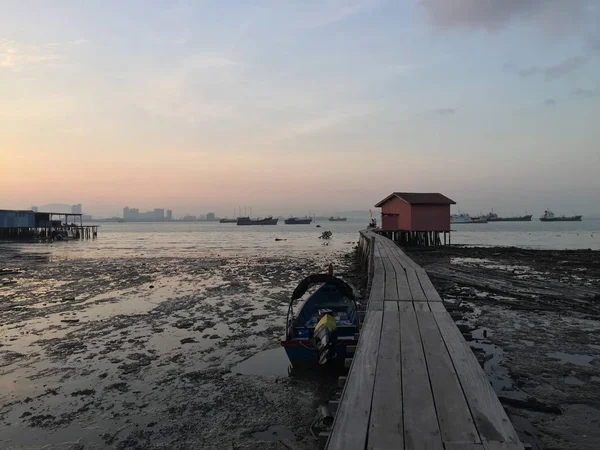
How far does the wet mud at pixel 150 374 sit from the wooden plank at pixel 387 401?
1.55 m

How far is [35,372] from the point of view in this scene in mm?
8312

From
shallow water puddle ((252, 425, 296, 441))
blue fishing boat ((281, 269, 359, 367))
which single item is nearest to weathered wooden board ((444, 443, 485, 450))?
shallow water puddle ((252, 425, 296, 441))

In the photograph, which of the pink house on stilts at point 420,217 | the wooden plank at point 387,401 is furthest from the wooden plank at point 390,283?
the pink house on stilts at point 420,217

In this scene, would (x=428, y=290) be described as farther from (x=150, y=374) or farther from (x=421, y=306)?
(x=150, y=374)

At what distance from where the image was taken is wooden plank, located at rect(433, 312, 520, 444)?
354 cm

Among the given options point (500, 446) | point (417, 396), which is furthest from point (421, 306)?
point (500, 446)

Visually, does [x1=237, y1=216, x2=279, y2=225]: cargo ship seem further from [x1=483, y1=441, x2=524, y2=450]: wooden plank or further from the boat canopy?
[x1=483, y1=441, x2=524, y2=450]: wooden plank

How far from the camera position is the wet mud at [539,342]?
230 inches

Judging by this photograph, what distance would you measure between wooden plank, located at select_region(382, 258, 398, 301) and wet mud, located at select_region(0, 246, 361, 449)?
9.10 ft

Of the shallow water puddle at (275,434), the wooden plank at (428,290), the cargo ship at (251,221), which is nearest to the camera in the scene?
the shallow water puddle at (275,434)

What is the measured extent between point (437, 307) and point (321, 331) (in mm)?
2539

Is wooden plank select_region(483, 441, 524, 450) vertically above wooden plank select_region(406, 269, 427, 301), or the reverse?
wooden plank select_region(406, 269, 427, 301)

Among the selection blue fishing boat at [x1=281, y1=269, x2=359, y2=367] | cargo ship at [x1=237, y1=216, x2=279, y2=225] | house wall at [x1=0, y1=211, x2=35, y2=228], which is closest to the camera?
blue fishing boat at [x1=281, y1=269, x2=359, y2=367]

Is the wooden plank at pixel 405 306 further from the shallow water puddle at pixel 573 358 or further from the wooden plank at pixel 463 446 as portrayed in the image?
the wooden plank at pixel 463 446
